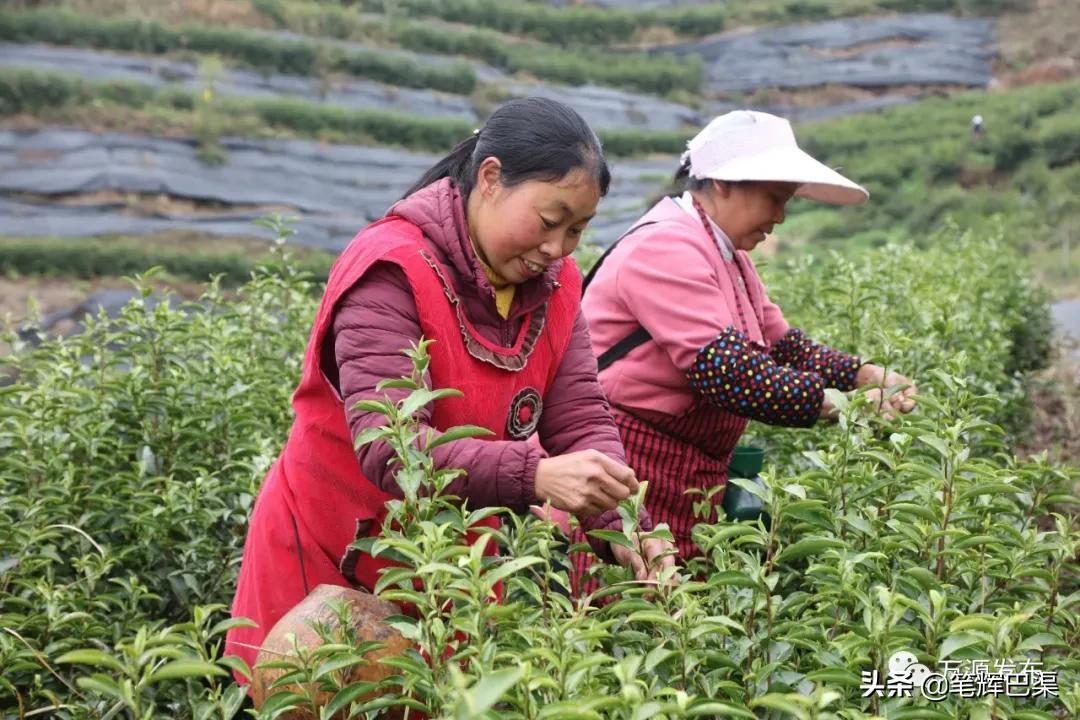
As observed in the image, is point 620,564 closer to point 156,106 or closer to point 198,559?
point 198,559

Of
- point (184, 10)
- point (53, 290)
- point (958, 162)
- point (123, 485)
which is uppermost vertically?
point (184, 10)

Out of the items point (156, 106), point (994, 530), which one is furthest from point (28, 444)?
point (156, 106)

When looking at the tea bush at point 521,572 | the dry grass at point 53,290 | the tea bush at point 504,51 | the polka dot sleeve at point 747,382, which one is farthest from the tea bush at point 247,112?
the polka dot sleeve at point 747,382

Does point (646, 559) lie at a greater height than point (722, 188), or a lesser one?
lesser

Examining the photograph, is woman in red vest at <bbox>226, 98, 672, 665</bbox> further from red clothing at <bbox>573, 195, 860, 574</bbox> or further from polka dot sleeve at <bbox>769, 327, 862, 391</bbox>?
polka dot sleeve at <bbox>769, 327, 862, 391</bbox>

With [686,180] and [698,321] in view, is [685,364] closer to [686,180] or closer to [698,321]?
[698,321]

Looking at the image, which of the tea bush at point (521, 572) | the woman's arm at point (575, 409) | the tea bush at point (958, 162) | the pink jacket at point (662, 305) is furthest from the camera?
the tea bush at point (958, 162)

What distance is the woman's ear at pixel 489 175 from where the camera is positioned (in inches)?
72.2

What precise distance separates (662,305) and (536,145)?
613 mm

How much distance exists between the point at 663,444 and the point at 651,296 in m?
0.32

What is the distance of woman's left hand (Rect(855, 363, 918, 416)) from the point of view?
2338 millimetres

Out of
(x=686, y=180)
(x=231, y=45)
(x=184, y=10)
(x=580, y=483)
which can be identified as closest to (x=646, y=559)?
(x=580, y=483)

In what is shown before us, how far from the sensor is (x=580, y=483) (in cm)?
167

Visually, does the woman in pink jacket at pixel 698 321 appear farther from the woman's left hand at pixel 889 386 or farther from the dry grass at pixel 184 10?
the dry grass at pixel 184 10
